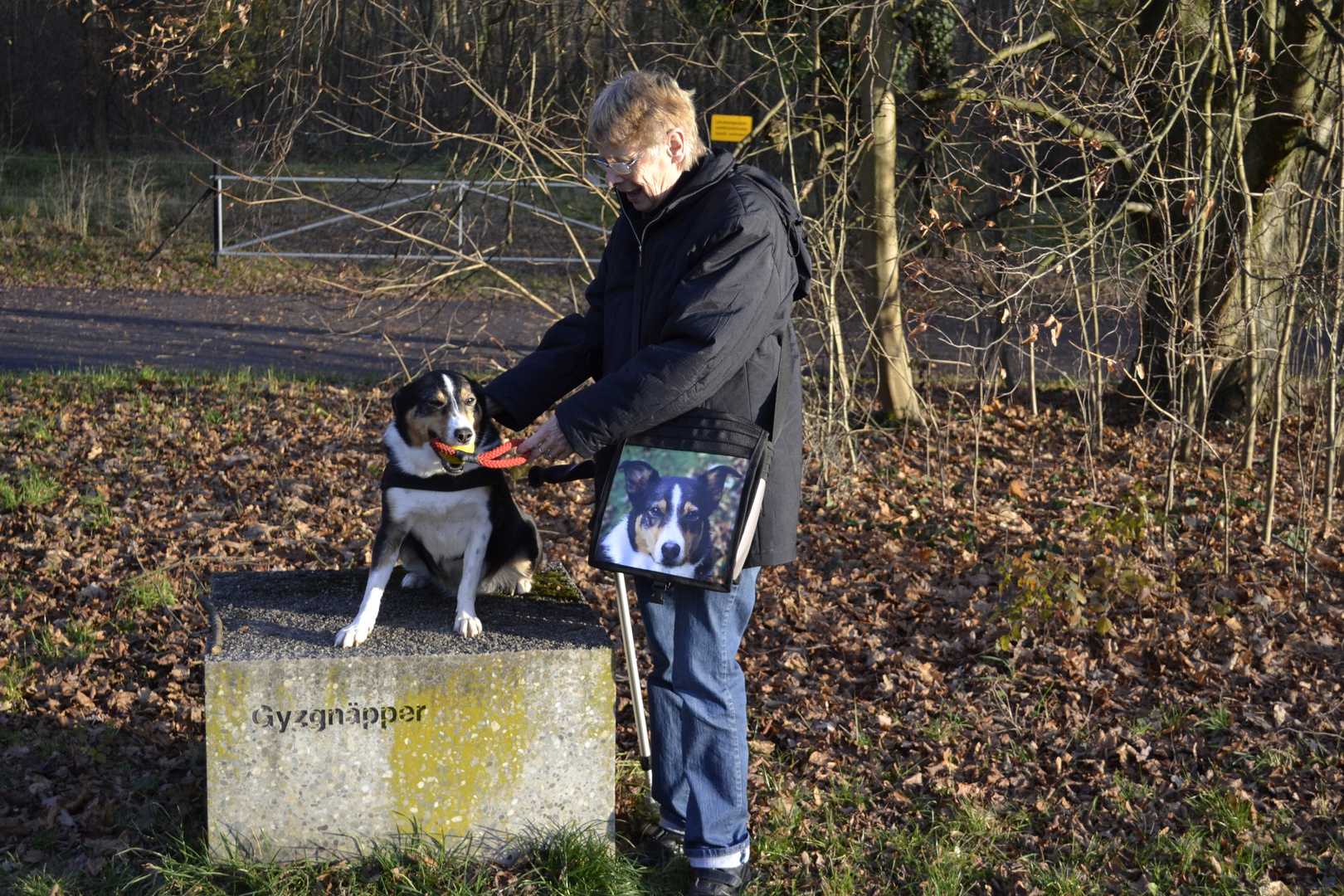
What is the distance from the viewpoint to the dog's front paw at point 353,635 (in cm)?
316

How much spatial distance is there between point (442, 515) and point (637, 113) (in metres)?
1.31

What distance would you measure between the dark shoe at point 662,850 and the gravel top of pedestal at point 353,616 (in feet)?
2.24

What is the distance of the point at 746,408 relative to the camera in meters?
2.92

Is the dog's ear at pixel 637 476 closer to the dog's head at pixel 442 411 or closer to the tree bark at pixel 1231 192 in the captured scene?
the dog's head at pixel 442 411

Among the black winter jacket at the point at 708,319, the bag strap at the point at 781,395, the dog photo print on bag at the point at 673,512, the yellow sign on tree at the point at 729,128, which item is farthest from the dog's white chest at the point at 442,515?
the yellow sign on tree at the point at 729,128

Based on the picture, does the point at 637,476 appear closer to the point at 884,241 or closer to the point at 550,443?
the point at 550,443

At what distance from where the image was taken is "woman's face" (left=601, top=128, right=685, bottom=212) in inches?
112

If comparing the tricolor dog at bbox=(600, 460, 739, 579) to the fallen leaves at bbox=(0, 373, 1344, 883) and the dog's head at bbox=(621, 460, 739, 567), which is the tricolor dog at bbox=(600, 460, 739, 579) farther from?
the fallen leaves at bbox=(0, 373, 1344, 883)

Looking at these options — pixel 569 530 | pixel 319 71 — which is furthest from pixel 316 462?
pixel 319 71

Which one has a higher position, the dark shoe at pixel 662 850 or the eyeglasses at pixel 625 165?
the eyeglasses at pixel 625 165

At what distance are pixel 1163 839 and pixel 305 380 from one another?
8.13 metres

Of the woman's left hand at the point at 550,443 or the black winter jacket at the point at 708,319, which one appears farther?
the woman's left hand at the point at 550,443

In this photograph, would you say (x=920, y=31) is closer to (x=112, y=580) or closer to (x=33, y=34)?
(x=112, y=580)

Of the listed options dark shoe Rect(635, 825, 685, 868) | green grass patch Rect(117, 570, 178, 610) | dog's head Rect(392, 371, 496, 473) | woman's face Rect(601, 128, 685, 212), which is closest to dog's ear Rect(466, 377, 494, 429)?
dog's head Rect(392, 371, 496, 473)
